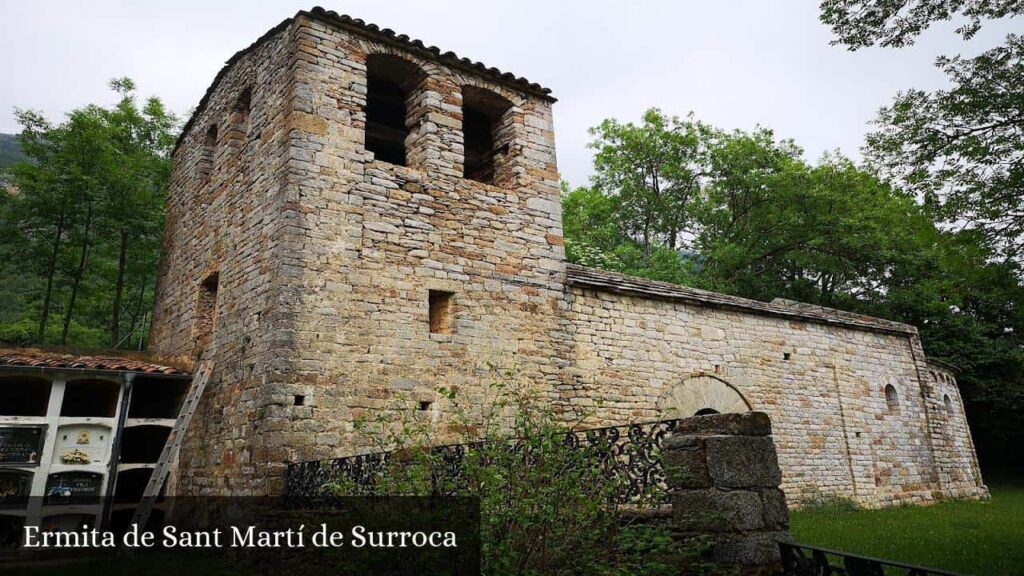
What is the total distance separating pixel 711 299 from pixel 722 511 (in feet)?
21.5

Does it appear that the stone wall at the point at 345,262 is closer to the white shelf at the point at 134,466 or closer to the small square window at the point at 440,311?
the small square window at the point at 440,311

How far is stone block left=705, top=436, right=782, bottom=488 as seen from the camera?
165 inches

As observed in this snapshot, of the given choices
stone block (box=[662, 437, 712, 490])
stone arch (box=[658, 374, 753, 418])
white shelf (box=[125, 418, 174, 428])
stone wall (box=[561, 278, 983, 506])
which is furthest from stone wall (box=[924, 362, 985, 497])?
white shelf (box=[125, 418, 174, 428])

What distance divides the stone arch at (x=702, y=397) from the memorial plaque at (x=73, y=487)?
7037mm

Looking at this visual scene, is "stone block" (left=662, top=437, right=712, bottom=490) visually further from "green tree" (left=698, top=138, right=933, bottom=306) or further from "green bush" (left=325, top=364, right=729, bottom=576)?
"green tree" (left=698, top=138, right=933, bottom=306)

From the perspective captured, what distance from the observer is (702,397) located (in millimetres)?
9609

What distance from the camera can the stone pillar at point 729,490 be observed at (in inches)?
158

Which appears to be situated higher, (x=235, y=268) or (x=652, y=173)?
(x=652, y=173)

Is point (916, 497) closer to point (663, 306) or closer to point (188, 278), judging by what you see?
point (663, 306)

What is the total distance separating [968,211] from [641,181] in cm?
1741

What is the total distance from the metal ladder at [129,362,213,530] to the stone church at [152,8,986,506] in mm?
180

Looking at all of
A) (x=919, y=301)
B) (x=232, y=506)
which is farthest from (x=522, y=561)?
(x=919, y=301)

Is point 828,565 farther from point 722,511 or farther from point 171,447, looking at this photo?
point 171,447

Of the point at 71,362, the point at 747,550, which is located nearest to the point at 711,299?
the point at 747,550
